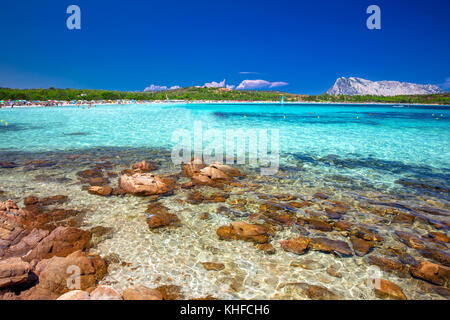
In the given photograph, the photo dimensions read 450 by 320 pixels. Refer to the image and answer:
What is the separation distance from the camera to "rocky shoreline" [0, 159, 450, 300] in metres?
4.36

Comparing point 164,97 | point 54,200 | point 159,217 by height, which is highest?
point 164,97

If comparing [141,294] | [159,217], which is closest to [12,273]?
[141,294]

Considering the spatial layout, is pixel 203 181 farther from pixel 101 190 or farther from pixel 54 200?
pixel 54 200

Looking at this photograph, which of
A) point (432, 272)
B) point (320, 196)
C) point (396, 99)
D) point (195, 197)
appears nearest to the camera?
point (432, 272)

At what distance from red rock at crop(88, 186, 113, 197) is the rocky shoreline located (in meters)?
0.04

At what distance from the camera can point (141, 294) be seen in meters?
3.98

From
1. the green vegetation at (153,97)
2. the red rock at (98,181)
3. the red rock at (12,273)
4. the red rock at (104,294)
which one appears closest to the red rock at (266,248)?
the red rock at (104,294)

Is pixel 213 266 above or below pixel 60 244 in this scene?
below

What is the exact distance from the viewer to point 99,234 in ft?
20.1

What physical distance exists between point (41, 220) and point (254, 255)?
6.25 meters

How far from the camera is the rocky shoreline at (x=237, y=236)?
4363mm

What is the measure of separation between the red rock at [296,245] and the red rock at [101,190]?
21.7 feet

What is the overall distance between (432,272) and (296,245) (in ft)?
9.23
